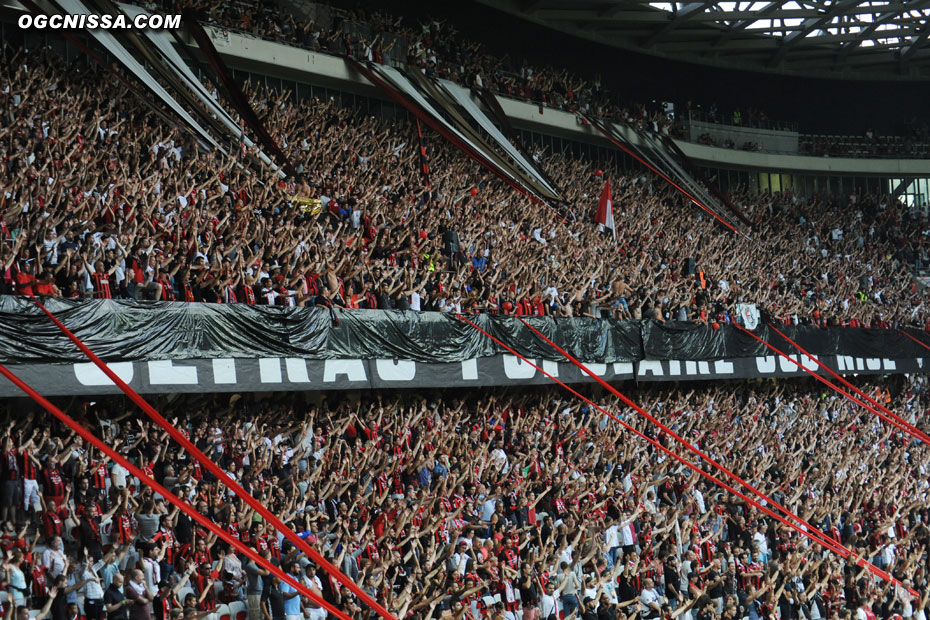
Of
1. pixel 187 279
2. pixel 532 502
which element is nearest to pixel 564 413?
pixel 532 502

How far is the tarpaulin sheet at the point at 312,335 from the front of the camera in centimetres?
1350

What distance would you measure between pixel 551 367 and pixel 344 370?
483cm

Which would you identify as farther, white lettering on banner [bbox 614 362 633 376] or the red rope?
the red rope

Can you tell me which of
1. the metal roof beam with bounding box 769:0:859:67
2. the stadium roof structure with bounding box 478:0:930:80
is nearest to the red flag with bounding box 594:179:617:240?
the stadium roof structure with bounding box 478:0:930:80

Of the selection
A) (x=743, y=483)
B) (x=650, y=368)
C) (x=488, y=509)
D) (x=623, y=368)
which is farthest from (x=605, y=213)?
(x=743, y=483)

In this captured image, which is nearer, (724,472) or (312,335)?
(312,335)

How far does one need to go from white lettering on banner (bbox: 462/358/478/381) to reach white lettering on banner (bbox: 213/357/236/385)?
4.62 meters

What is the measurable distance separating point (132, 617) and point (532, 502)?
270 inches

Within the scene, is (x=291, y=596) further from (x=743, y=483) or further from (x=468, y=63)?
(x=468, y=63)

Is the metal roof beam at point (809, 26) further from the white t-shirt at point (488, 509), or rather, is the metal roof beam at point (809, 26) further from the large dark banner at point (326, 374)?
the white t-shirt at point (488, 509)

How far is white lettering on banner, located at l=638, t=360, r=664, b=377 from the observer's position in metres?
22.4

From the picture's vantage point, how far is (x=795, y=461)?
72.7 ft

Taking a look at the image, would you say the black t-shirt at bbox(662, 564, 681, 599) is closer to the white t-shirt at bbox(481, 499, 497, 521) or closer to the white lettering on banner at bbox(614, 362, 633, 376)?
the white t-shirt at bbox(481, 499, 497, 521)

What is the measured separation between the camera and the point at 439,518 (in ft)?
46.9
